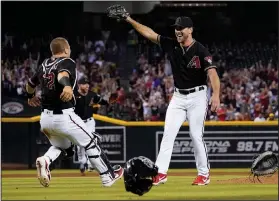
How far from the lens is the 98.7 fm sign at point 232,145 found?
723 inches

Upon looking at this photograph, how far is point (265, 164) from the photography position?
1034cm

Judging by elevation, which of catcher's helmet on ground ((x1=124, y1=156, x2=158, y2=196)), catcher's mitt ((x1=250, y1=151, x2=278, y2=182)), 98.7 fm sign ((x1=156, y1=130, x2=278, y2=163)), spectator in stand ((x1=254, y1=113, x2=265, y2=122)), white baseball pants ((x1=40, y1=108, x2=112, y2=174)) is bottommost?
98.7 fm sign ((x1=156, y1=130, x2=278, y2=163))

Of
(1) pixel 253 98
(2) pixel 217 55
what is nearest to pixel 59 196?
(1) pixel 253 98

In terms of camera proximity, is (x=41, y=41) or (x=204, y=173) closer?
(x=204, y=173)

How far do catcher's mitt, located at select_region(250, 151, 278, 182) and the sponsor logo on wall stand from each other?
995 centimetres

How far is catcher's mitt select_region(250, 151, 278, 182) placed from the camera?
33.4ft

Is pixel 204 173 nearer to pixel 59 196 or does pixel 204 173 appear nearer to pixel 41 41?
pixel 59 196

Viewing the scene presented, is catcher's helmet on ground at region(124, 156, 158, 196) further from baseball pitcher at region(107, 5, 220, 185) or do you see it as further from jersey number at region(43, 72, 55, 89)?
jersey number at region(43, 72, 55, 89)

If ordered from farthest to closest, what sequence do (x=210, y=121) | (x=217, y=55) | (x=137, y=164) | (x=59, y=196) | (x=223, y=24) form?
(x=223, y=24) < (x=217, y=55) < (x=210, y=121) < (x=59, y=196) < (x=137, y=164)

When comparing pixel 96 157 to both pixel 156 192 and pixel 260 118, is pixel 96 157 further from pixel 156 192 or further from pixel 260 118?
pixel 260 118

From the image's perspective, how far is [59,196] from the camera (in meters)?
9.18

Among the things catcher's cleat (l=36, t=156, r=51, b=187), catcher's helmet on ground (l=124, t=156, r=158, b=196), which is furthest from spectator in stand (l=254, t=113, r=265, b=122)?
catcher's helmet on ground (l=124, t=156, r=158, b=196)

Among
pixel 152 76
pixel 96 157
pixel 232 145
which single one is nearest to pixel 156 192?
pixel 96 157

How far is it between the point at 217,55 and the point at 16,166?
7.98 metres
